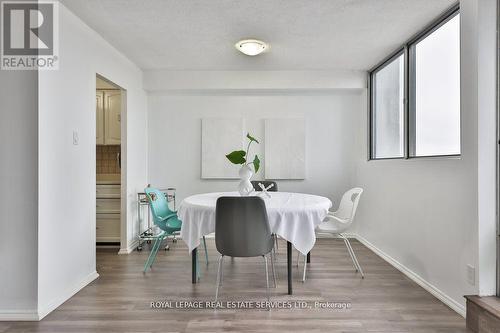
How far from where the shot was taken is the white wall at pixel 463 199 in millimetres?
2236

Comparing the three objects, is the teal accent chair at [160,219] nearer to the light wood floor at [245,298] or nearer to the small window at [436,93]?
the light wood floor at [245,298]

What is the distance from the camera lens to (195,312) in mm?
2451

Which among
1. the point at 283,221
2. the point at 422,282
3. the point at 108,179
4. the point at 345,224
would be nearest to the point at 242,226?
the point at 283,221

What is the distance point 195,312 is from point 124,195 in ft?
6.93

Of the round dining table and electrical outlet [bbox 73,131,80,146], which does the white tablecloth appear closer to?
the round dining table

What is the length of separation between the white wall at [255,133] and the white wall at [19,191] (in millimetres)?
2518

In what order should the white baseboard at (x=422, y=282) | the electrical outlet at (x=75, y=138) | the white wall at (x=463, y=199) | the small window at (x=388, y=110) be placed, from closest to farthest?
the white wall at (x=463, y=199) < the white baseboard at (x=422, y=282) < the electrical outlet at (x=75, y=138) < the small window at (x=388, y=110)

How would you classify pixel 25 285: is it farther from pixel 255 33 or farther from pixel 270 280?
pixel 255 33

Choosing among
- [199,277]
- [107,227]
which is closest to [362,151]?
[199,277]

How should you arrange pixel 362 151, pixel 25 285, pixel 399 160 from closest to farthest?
pixel 25 285, pixel 399 160, pixel 362 151

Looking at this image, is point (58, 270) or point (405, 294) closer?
point (58, 270)

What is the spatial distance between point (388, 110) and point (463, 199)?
1887mm

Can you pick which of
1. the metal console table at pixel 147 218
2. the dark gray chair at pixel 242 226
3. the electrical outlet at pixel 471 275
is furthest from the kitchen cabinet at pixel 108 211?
the electrical outlet at pixel 471 275

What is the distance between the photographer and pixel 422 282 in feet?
9.71
